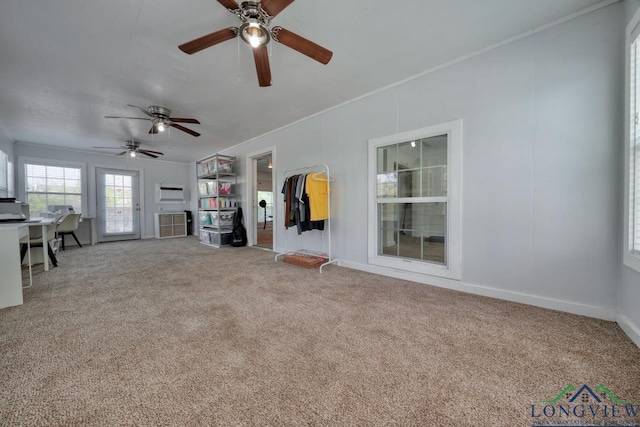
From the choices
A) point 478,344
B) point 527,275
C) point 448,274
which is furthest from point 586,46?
point 478,344

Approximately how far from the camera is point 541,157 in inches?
80.4

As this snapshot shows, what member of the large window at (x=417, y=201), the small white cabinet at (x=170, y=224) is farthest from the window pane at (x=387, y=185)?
the small white cabinet at (x=170, y=224)

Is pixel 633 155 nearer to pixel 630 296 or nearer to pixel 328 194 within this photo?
pixel 630 296

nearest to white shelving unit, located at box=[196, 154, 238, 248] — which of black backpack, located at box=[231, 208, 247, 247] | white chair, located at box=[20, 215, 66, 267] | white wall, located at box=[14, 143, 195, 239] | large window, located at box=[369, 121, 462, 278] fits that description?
black backpack, located at box=[231, 208, 247, 247]

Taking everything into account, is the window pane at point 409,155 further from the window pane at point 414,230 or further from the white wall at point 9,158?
the white wall at point 9,158

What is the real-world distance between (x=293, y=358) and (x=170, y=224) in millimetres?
7086

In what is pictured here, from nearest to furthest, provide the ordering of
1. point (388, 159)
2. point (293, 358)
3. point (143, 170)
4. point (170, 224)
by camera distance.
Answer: point (293, 358) < point (388, 159) < point (143, 170) < point (170, 224)

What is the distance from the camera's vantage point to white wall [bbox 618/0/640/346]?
1.54m

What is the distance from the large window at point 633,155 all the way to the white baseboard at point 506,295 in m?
0.49

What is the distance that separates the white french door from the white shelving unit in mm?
2423

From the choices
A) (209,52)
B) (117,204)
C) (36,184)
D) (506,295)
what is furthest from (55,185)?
(506,295)

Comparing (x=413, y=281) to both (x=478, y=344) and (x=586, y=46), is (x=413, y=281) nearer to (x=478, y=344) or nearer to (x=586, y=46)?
(x=478, y=344)

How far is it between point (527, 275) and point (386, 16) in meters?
2.58

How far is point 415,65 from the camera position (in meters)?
2.55
